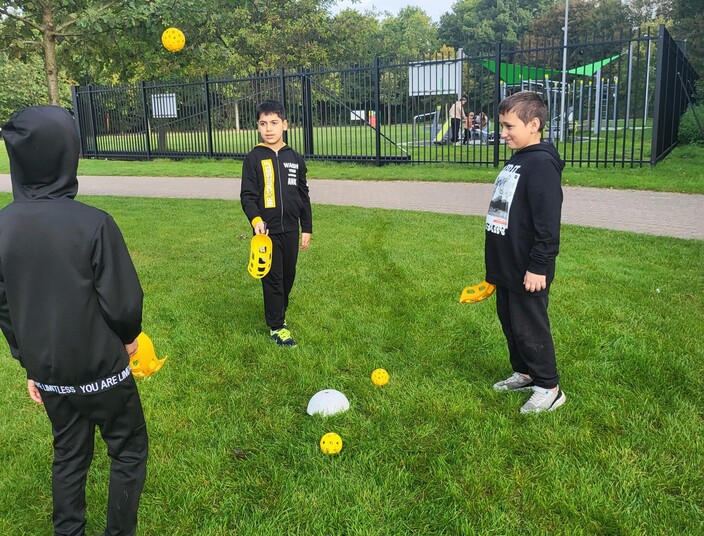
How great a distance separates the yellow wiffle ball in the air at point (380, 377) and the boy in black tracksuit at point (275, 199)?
0.85 meters

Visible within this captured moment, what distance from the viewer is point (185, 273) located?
6.29 metres

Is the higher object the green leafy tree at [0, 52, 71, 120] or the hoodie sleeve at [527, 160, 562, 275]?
the green leafy tree at [0, 52, 71, 120]

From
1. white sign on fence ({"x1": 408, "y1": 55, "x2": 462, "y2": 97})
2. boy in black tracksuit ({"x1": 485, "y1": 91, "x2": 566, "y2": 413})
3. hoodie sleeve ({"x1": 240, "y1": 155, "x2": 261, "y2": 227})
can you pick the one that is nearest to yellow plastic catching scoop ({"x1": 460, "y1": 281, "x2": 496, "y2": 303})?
boy in black tracksuit ({"x1": 485, "y1": 91, "x2": 566, "y2": 413})

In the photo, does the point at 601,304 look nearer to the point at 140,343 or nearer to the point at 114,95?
the point at 140,343

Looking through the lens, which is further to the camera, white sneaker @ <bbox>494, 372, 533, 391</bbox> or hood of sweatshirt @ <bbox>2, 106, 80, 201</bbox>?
white sneaker @ <bbox>494, 372, 533, 391</bbox>

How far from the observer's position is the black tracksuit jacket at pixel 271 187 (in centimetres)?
428

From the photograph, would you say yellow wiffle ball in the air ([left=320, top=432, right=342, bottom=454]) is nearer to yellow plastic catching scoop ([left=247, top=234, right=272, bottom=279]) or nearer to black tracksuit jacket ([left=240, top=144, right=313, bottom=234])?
yellow plastic catching scoop ([left=247, top=234, right=272, bottom=279])

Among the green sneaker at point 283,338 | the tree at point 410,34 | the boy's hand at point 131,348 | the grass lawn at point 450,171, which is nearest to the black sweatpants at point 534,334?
the green sneaker at point 283,338

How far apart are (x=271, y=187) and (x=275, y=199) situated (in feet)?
0.30

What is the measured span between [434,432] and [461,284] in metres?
2.63

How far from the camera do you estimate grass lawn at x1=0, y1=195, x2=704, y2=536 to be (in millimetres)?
2545

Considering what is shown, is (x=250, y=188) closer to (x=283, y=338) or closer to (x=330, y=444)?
(x=283, y=338)

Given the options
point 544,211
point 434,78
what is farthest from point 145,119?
point 544,211

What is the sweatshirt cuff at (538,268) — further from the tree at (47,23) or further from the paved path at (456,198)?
the tree at (47,23)
